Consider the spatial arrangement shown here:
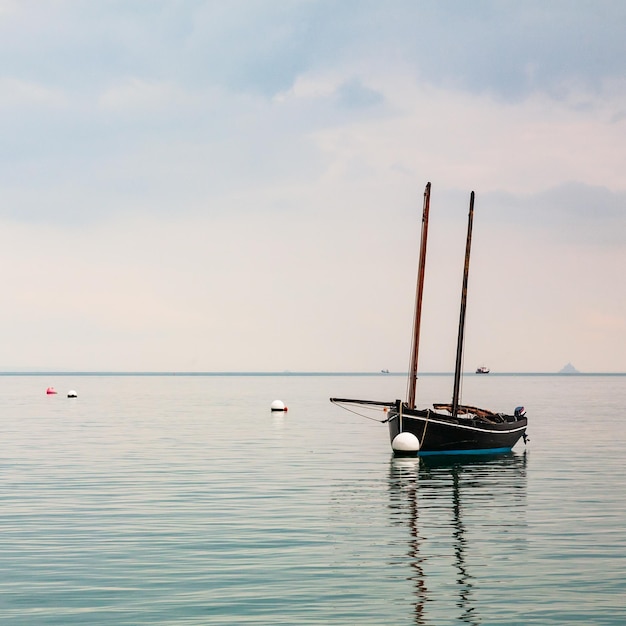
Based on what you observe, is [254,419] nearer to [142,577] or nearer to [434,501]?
[434,501]

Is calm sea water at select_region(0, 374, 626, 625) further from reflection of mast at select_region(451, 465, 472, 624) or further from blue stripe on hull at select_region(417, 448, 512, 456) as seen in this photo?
blue stripe on hull at select_region(417, 448, 512, 456)

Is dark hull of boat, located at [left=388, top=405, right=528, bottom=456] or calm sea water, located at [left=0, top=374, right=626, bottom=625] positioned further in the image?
dark hull of boat, located at [left=388, top=405, right=528, bottom=456]

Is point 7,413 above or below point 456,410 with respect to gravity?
below

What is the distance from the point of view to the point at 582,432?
85625mm

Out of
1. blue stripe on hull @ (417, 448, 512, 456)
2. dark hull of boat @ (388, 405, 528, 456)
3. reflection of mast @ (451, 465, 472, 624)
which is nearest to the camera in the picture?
reflection of mast @ (451, 465, 472, 624)

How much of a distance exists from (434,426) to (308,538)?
3013cm

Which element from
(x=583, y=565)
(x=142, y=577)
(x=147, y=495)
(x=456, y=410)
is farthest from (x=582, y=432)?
(x=142, y=577)

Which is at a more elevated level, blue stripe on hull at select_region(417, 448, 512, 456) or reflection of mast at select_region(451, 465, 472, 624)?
reflection of mast at select_region(451, 465, 472, 624)

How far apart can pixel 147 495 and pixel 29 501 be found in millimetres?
4638

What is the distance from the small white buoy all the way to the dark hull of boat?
3.22 ft

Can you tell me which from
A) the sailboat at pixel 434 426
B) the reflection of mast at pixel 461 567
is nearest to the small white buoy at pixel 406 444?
the sailboat at pixel 434 426

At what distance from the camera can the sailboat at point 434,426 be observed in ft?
A: 192

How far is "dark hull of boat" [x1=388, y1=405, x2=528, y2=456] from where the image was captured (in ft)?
193

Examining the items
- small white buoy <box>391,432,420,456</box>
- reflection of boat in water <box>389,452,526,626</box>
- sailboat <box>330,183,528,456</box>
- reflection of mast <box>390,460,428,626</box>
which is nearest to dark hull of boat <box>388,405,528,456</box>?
sailboat <box>330,183,528,456</box>
